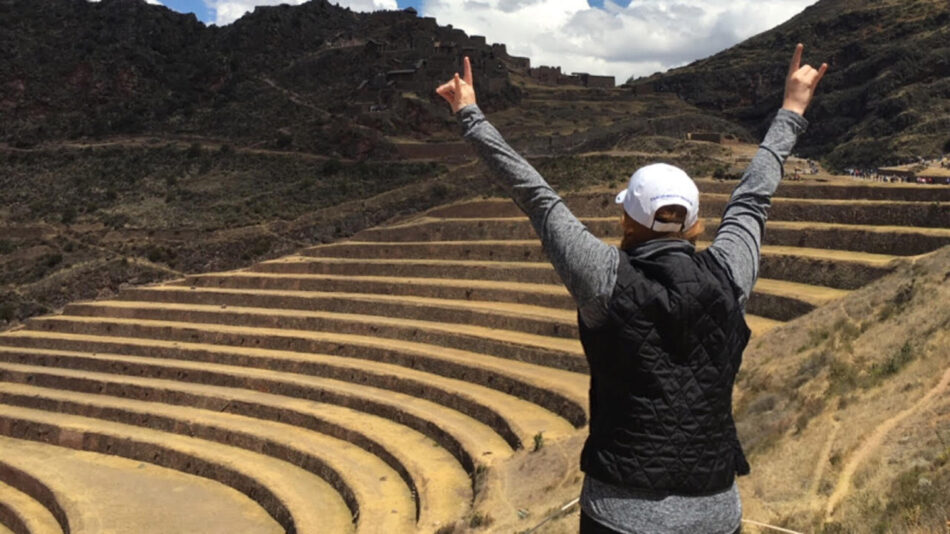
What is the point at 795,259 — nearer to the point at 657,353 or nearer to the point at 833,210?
the point at 833,210

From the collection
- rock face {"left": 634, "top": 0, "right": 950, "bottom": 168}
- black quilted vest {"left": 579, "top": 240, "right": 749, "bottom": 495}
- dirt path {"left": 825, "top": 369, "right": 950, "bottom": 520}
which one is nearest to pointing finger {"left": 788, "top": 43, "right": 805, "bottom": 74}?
black quilted vest {"left": 579, "top": 240, "right": 749, "bottom": 495}

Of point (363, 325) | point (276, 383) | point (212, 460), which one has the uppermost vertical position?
point (363, 325)

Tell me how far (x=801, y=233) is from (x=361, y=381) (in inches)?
347

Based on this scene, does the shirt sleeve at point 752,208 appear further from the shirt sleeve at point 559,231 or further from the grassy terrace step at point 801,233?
the grassy terrace step at point 801,233

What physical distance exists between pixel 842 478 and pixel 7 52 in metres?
57.7

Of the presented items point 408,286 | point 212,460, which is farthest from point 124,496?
point 408,286

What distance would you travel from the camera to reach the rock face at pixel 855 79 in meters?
37.7

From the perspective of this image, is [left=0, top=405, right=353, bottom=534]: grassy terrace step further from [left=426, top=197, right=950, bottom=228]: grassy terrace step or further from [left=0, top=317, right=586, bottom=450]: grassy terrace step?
[left=426, top=197, right=950, bottom=228]: grassy terrace step

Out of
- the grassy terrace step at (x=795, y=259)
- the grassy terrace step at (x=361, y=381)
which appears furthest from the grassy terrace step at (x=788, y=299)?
the grassy terrace step at (x=361, y=381)

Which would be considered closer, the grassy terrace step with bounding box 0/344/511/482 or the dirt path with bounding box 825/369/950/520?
the dirt path with bounding box 825/369/950/520

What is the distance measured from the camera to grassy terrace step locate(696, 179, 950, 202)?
1483 centimetres

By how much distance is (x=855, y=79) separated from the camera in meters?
49.6

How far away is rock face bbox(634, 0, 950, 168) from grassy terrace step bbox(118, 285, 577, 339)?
23184 mm

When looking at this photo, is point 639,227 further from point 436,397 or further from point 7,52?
point 7,52
